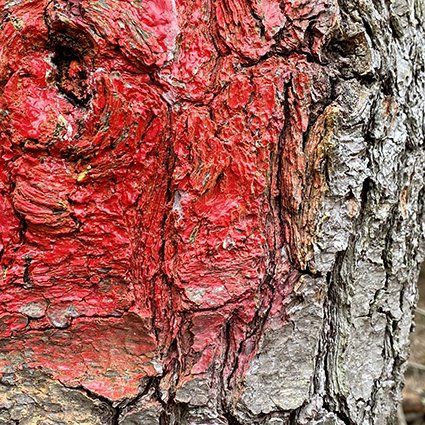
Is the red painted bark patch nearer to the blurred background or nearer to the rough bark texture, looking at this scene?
the rough bark texture

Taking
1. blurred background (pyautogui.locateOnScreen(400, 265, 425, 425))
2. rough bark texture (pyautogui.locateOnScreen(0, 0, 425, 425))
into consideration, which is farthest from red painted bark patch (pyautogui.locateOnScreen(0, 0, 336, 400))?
blurred background (pyautogui.locateOnScreen(400, 265, 425, 425))

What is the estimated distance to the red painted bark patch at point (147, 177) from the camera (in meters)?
0.93

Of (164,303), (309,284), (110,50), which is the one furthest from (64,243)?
(309,284)

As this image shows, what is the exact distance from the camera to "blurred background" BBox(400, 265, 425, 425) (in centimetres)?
274

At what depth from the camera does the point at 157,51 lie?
941mm

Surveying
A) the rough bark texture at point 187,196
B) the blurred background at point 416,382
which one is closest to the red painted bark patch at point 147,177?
the rough bark texture at point 187,196

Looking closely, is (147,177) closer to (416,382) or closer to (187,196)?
(187,196)

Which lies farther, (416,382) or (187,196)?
(416,382)

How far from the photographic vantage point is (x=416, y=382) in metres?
3.16

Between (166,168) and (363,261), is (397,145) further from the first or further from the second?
(166,168)

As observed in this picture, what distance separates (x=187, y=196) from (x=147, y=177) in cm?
7

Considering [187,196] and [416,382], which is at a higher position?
Result: [187,196]

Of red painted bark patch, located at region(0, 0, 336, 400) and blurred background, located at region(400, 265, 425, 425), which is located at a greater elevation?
red painted bark patch, located at region(0, 0, 336, 400)

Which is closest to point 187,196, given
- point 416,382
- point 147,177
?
point 147,177
